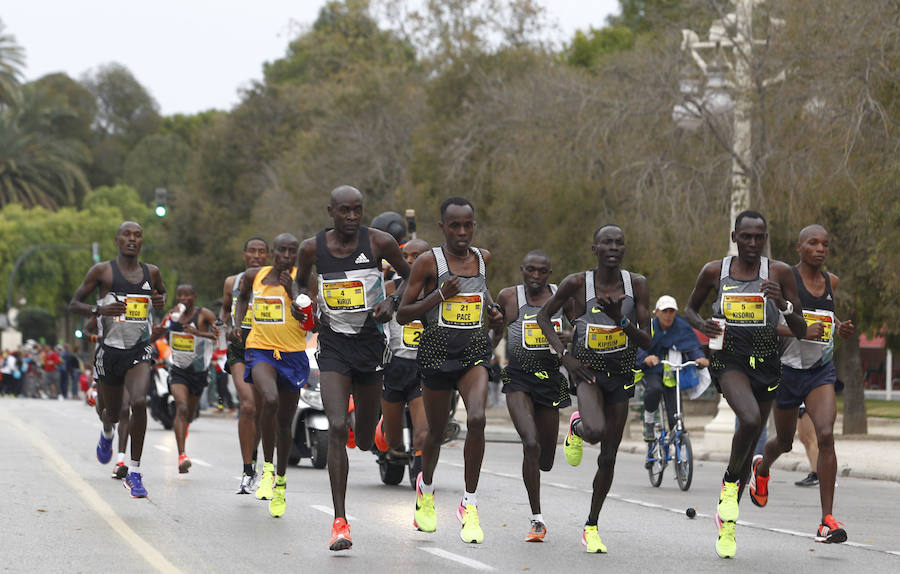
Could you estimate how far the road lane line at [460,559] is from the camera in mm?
9455

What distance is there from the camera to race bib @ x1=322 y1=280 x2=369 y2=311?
10297 mm

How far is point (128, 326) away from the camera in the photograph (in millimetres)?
13453

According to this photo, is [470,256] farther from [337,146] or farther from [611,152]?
[337,146]

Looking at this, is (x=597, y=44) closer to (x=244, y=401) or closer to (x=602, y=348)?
(x=244, y=401)

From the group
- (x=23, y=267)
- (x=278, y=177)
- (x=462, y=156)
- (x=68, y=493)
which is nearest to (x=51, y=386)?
(x=278, y=177)

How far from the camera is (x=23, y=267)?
283ft

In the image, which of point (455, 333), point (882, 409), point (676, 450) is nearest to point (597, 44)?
point (882, 409)

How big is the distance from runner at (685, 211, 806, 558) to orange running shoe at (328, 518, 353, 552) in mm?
2324

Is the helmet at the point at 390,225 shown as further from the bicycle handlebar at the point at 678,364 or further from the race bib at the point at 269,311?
the bicycle handlebar at the point at 678,364

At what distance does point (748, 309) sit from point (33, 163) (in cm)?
8800

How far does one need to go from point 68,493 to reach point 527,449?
529cm

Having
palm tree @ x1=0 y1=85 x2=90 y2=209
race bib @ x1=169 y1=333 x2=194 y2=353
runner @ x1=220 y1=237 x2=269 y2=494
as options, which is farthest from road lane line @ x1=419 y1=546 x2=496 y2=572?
palm tree @ x1=0 y1=85 x2=90 y2=209

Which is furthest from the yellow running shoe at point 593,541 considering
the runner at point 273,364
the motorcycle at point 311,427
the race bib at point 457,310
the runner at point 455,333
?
the motorcycle at point 311,427

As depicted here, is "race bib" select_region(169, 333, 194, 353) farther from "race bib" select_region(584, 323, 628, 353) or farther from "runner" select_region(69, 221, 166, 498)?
"race bib" select_region(584, 323, 628, 353)
